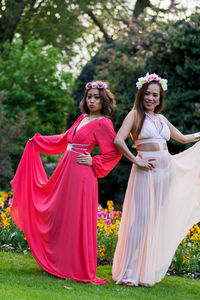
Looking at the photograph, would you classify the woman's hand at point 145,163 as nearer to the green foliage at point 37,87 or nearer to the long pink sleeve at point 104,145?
the long pink sleeve at point 104,145

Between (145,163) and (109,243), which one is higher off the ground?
(145,163)

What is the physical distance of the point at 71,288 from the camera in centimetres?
471

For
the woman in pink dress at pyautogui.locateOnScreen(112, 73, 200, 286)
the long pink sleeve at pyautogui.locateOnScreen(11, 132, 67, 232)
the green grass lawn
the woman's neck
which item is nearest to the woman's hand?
the woman in pink dress at pyautogui.locateOnScreen(112, 73, 200, 286)

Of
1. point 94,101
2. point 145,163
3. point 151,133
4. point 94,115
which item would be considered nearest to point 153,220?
point 145,163

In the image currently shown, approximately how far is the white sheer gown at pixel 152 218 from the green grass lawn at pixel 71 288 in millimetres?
215

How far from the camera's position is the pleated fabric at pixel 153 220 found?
5109 mm

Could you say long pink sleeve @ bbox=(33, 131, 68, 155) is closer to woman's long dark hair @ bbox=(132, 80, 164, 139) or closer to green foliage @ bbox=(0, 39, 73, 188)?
woman's long dark hair @ bbox=(132, 80, 164, 139)

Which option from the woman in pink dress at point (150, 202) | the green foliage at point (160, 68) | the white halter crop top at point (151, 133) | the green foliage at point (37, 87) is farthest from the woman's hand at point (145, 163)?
the green foliage at point (37, 87)

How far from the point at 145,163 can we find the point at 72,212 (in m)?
0.95

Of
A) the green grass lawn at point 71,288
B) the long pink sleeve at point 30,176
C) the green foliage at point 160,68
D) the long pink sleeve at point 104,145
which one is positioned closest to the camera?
the green grass lawn at point 71,288

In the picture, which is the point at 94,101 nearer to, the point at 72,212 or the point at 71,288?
the point at 72,212

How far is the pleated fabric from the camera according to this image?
5.11 metres

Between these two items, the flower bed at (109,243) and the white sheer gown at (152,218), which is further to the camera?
the flower bed at (109,243)

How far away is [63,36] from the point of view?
19844 millimetres
